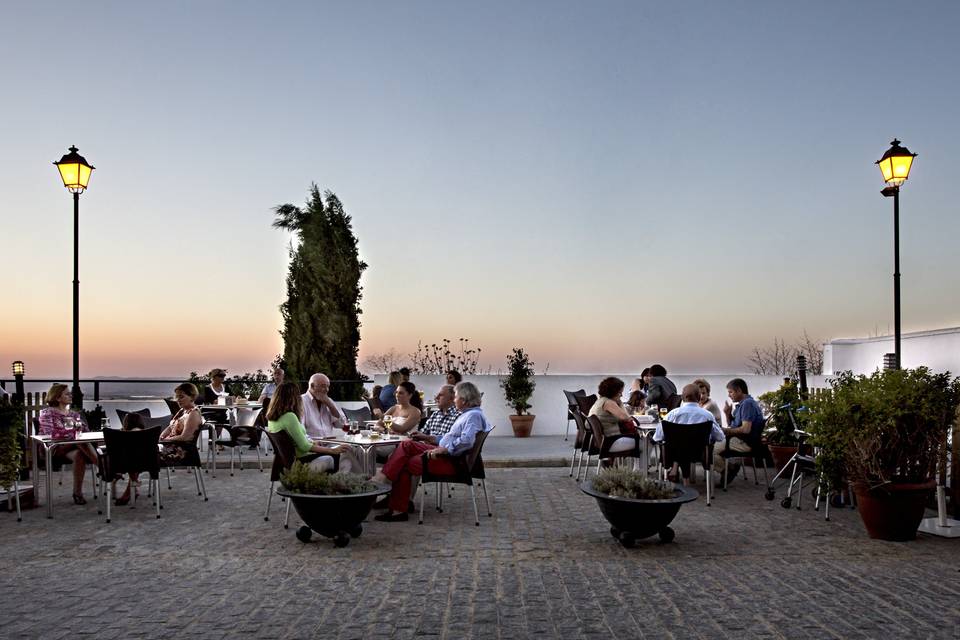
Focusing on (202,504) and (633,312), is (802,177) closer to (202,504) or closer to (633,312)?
(633,312)

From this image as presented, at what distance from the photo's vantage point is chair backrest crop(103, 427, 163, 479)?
21.4ft

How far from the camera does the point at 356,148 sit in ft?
44.0

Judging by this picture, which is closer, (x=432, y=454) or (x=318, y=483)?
(x=318, y=483)

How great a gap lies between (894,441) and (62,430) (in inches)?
286

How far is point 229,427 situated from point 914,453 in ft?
25.6

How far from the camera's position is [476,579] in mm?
4605

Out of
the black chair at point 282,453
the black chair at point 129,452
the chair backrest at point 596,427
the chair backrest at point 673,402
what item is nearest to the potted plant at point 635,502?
the chair backrest at point 596,427

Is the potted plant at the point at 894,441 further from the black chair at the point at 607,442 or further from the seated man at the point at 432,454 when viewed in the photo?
the seated man at the point at 432,454

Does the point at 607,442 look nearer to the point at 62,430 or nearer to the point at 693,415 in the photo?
the point at 693,415

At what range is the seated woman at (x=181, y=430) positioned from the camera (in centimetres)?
725

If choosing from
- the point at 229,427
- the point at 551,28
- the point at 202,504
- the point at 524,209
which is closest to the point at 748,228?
the point at 524,209

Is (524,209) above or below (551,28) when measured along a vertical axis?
below

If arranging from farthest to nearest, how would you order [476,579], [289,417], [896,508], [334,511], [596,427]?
[596,427] < [289,417] < [896,508] < [334,511] < [476,579]

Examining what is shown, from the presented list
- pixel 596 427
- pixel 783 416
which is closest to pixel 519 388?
pixel 596 427
